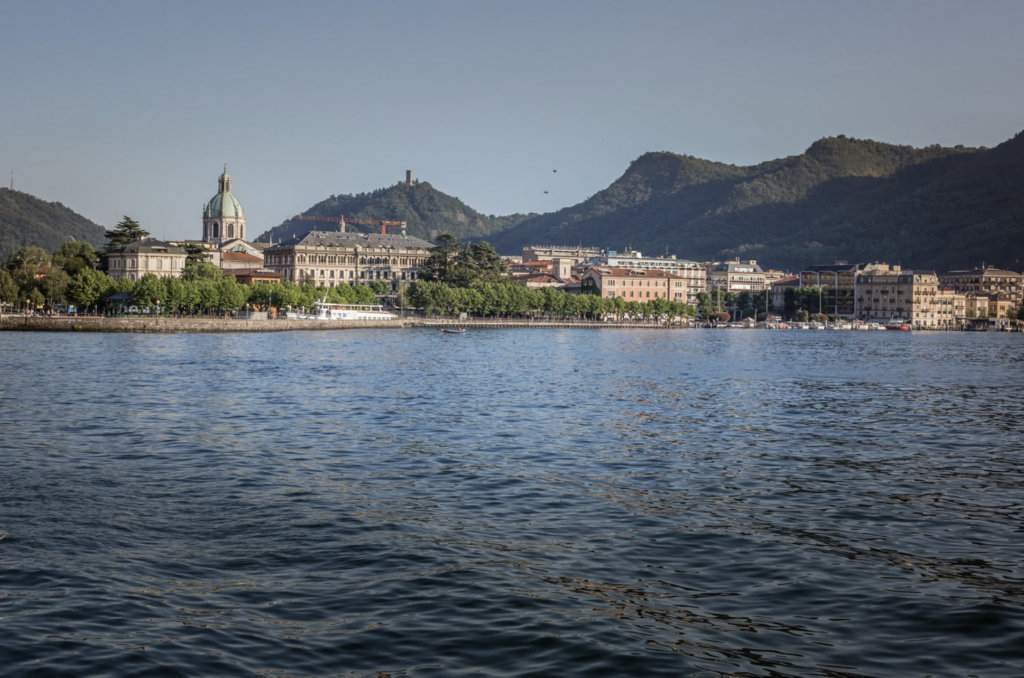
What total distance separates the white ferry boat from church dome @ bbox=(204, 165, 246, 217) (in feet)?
225

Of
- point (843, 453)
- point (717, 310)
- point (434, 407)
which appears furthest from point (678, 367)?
point (717, 310)

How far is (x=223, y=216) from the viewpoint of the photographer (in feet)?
604

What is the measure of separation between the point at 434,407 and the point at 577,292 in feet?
479

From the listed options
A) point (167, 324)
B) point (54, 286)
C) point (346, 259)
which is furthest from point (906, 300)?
point (54, 286)

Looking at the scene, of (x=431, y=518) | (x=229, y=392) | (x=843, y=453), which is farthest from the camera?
(x=229, y=392)

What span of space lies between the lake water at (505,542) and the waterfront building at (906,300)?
169 metres

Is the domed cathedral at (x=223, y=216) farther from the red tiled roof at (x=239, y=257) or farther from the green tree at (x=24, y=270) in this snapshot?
the green tree at (x=24, y=270)

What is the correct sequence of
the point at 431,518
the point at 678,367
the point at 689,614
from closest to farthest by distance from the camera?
the point at 689,614 → the point at 431,518 → the point at 678,367

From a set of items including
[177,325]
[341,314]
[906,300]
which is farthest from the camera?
[906,300]

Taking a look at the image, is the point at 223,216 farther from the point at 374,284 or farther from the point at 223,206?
the point at 374,284

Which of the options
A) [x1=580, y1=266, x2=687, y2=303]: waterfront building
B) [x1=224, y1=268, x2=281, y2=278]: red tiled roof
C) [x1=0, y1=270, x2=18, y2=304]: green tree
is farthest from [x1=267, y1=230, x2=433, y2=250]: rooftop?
[x1=0, y1=270, x2=18, y2=304]: green tree

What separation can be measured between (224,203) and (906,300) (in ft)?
427

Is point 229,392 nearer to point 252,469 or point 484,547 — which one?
point 252,469

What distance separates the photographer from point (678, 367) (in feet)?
173
